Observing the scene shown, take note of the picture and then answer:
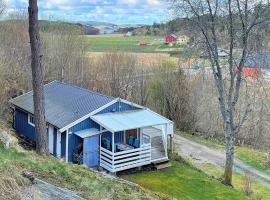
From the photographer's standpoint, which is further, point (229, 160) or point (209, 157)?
point (209, 157)

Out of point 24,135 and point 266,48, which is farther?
point 24,135

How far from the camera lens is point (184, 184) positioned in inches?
699

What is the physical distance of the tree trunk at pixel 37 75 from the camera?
13227 millimetres

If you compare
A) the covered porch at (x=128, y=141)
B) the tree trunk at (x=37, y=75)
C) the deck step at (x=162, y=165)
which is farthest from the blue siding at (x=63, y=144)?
the deck step at (x=162, y=165)

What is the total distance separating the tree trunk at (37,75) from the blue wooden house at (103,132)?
374 cm

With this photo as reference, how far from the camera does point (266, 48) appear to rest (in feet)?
61.3

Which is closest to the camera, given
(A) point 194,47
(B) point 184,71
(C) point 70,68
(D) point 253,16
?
(D) point 253,16

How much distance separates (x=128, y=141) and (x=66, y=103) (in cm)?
371

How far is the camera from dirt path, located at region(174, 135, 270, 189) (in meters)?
21.5

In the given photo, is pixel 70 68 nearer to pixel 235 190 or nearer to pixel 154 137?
pixel 154 137

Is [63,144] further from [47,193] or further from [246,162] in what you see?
[47,193]

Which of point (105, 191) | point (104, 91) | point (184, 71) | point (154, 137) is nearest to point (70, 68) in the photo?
point (104, 91)

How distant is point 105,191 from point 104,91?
85.8 ft

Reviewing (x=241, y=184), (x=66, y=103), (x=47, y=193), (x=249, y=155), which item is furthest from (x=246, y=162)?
(x=47, y=193)
